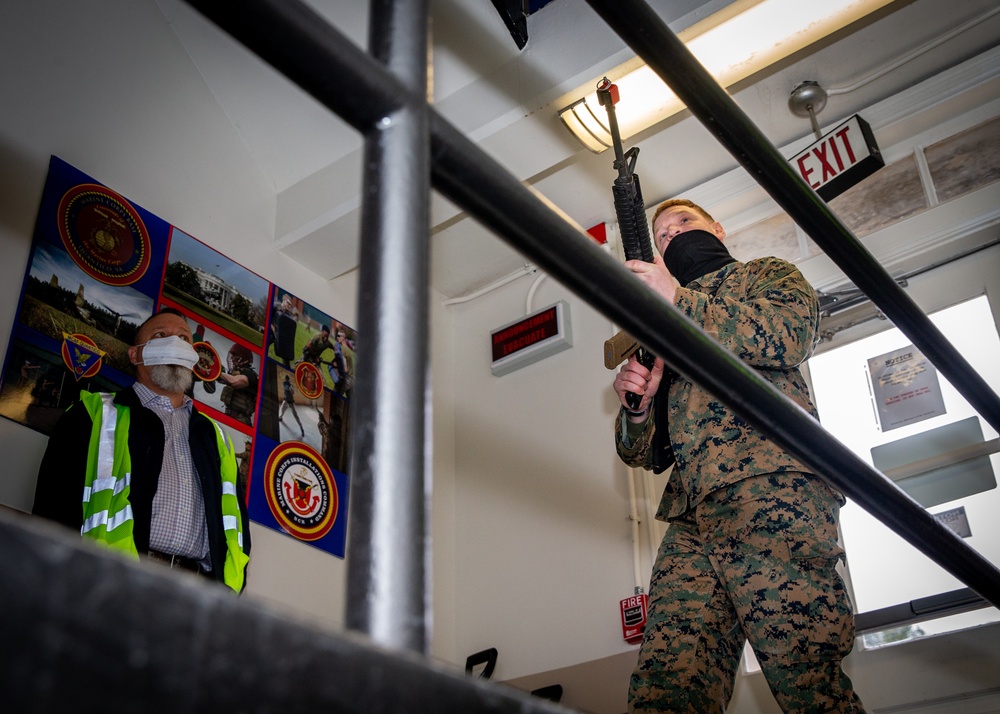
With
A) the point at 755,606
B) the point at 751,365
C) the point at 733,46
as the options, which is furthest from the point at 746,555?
the point at 733,46

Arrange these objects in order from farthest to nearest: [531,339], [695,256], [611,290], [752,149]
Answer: [531,339] < [695,256] < [752,149] < [611,290]

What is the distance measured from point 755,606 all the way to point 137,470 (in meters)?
1.60

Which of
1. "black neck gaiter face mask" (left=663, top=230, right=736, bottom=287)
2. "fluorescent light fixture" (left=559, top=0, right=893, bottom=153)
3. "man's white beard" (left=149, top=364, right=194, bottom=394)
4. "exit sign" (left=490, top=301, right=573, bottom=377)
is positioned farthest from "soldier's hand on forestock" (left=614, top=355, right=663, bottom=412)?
"exit sign" (left=490, top=301, right=573, bottom=377)

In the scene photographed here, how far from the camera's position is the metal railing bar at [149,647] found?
20 centimetres

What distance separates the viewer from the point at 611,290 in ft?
1.69

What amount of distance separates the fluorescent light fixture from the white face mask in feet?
4.51

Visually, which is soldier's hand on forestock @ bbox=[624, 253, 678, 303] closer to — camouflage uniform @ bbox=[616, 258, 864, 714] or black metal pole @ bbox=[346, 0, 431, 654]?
camouflage uniform @ bbox=[616, 258, 864, 714]

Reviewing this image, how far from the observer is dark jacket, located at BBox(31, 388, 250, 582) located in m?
2.34

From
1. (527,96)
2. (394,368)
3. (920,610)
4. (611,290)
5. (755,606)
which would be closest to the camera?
(394,368)

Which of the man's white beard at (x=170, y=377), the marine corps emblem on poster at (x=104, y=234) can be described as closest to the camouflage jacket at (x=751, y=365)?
the man's white beard at (x=170, y=377)

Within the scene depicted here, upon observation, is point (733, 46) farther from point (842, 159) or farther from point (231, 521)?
point (231, 521)

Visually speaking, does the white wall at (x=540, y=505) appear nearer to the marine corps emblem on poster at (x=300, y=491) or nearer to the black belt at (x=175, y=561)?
the marine corps emblem on poster at (x=300, y=491)

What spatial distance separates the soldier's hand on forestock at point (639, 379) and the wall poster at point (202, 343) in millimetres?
1544

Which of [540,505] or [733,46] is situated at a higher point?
[733,46]
